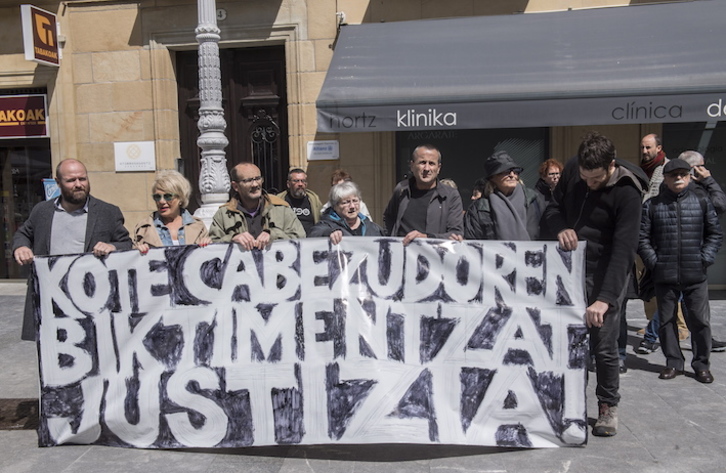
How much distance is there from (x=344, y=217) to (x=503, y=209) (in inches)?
42.9

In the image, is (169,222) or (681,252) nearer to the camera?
(169,222)

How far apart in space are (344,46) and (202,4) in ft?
6.60

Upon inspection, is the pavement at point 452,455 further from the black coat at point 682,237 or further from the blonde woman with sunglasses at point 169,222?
the blonde woman with sunglasses at point 169,222

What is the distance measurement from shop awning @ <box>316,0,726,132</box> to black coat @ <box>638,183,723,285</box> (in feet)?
6.86

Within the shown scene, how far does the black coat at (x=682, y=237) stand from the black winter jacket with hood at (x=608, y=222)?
1.30 m

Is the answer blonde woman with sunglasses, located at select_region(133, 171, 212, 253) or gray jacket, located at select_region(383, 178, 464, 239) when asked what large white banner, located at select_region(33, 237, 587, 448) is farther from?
gray jacket, located at select_region(383, 178, 464, 239)

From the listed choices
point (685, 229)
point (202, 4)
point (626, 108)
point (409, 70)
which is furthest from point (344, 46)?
point (685, 229)

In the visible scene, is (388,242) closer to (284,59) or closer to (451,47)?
(451,47)

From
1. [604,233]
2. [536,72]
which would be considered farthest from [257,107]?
[604,233]

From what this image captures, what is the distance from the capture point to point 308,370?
3719mm

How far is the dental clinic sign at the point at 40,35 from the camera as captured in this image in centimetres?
906

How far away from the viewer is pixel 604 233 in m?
3.85

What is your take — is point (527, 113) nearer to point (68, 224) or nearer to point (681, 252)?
point (681, 252)

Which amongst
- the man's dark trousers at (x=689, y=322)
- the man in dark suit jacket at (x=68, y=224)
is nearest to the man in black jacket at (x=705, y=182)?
the man's dark trousers at (x=689, y=322)
